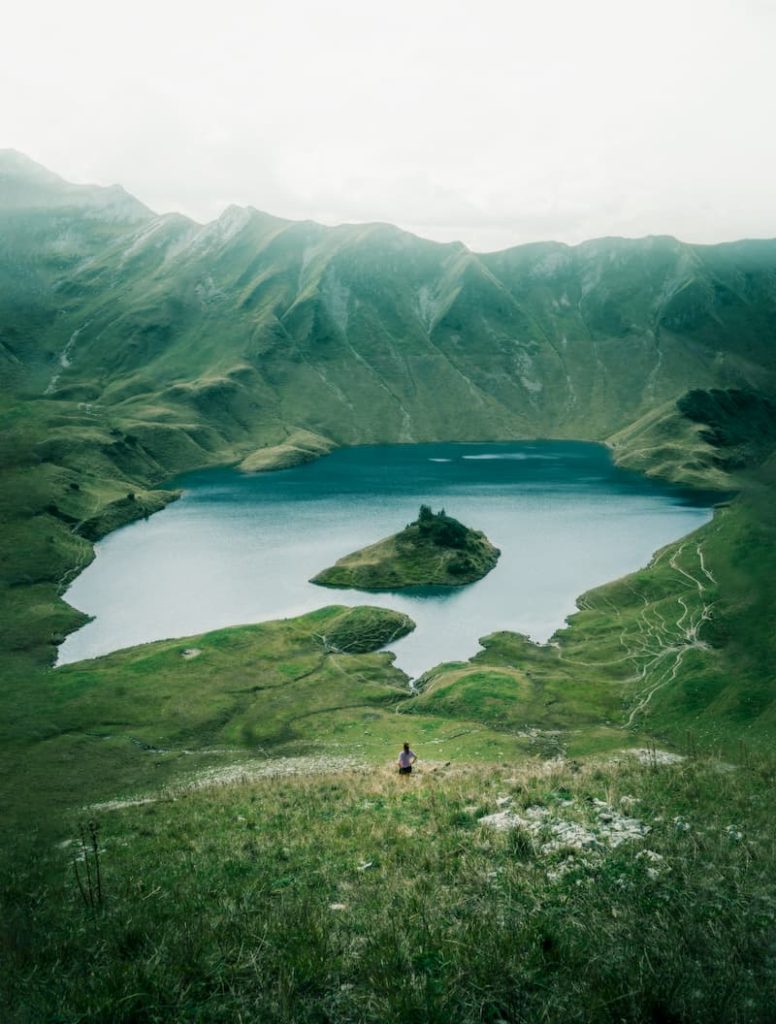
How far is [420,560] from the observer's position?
141 m

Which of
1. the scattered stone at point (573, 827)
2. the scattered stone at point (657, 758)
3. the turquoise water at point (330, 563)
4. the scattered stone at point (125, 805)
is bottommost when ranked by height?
the turquoise water at point (330, 563)

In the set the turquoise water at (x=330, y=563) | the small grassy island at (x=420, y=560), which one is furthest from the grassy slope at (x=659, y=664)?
the small grassy island at (x=420, y=560)

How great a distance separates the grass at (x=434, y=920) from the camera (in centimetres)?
948

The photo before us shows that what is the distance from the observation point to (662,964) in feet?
31.2

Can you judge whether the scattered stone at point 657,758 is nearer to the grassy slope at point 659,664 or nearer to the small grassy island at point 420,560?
the grassy slope at point 659,664

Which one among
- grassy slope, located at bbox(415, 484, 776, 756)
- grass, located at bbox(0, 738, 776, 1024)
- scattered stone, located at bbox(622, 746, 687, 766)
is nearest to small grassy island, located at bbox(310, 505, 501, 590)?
grassy slope, located at bbox(415, 484, 776, 756)

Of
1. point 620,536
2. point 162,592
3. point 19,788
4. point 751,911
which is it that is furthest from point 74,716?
point 620,536

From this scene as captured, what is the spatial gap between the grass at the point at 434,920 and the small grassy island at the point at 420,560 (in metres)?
111

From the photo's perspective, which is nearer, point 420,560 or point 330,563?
point 420,560

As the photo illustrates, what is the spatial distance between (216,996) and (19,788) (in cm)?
6004

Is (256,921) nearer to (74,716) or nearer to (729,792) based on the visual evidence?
(729,792)

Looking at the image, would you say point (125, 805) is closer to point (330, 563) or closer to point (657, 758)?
point (657, 758)

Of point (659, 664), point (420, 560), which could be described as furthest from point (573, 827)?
point (420, 560)

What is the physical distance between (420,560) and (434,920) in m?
128
